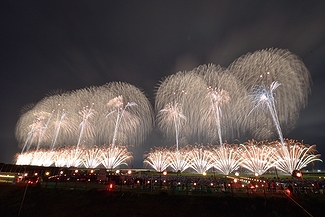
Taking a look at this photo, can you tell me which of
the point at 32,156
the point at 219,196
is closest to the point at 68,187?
the point at 219,196

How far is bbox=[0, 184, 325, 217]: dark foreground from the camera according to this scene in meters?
24.3

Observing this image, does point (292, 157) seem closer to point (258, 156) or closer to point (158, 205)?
point (258, 156)

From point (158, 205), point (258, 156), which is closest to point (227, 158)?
point (258, 156)

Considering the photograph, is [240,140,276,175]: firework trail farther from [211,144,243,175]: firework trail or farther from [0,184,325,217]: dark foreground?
[0,184,325,217]: dark foreground

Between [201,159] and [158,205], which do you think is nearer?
[158,205]

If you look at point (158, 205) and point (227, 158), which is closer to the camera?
point (158, 205)

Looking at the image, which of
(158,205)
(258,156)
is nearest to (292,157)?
(258,156)

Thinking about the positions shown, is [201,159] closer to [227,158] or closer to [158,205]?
[227,158]

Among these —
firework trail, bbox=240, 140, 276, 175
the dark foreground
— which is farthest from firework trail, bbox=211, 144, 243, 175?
the dark foreground

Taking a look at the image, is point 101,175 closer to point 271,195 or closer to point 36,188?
point 36,188

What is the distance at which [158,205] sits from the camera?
25.9m

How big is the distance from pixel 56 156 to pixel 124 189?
201ft

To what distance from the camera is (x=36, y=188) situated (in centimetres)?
3309

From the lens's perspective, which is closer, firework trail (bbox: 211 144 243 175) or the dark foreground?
the dark foreground
